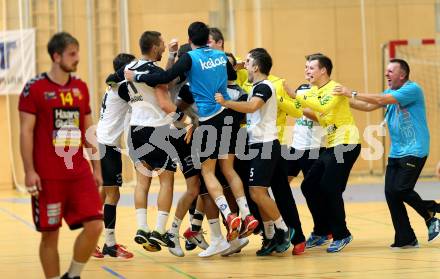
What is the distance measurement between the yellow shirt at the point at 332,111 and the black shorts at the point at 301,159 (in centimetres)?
61

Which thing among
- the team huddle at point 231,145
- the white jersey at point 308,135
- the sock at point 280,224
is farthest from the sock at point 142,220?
the white jersey at point 308,135

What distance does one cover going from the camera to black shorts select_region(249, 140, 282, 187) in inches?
346

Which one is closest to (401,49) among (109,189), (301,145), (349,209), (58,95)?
(349,209)

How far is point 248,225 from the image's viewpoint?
8547 mm

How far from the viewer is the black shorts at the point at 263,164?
8.80m

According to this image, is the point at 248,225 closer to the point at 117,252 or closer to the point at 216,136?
the point at 216,136

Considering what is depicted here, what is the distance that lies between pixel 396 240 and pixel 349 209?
13.9ft

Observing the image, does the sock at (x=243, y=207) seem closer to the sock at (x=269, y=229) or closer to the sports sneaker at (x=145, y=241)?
the sock at (x=269, y=229)

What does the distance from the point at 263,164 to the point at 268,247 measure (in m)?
0.81

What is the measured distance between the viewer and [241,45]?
18672 millimetres

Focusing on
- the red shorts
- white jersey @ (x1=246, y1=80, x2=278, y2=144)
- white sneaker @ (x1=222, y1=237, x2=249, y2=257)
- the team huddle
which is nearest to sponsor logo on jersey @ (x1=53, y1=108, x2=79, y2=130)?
the red shorts

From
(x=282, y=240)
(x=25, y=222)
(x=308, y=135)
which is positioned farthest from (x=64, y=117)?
(x=25, y=222)

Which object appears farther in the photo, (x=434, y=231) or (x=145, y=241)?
(x=434, y=231)

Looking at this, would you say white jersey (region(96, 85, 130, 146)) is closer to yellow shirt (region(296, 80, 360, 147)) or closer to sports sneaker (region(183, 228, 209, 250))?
sports sneaker (region(183, 228, 209, 250))
